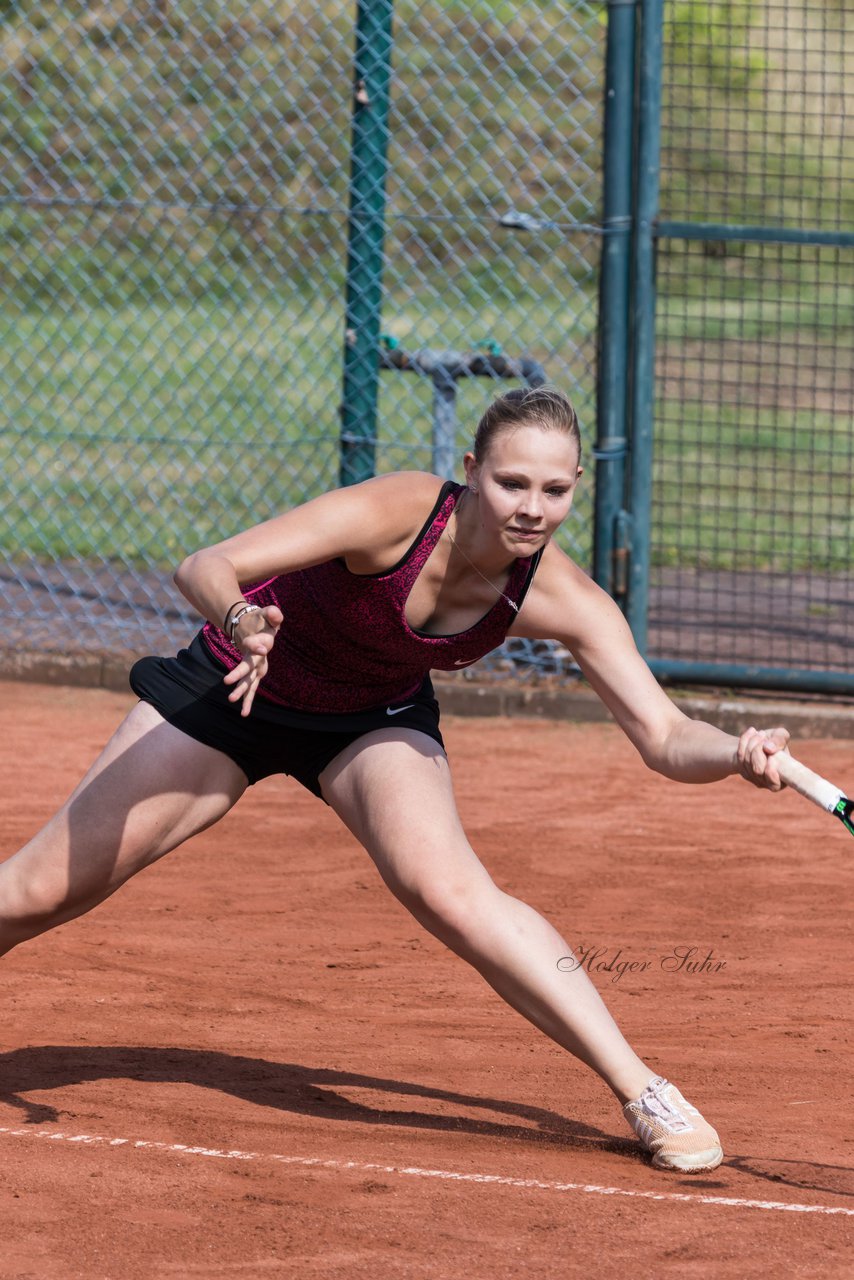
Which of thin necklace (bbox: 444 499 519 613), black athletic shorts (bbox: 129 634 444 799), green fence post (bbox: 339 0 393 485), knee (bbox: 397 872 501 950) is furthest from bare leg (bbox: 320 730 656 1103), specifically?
green fence post (bbox: 339 0 393 485)

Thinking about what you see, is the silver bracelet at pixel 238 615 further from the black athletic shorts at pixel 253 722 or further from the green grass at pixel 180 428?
the green grass at pixel 180 428

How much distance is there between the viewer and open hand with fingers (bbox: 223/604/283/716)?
10.5 feet

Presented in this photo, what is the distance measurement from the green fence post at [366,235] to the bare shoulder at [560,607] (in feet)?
14.9

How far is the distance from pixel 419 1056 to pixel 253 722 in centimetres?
113

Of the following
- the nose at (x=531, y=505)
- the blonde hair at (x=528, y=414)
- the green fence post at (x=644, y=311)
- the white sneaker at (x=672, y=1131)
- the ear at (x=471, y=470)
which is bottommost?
the white sneaker at (x=672, y=1131)

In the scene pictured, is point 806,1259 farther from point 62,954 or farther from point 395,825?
point 62,954

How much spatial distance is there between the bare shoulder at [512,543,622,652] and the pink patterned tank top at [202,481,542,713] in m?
0.04

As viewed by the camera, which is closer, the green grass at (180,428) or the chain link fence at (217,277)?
the chain link fence at (217,277)

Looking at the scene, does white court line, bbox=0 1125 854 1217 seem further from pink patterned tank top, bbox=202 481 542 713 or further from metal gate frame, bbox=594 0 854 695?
metal gate frame, bbox=594 0 854 695

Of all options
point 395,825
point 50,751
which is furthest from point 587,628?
point 50,751

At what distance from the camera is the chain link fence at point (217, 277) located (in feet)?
34.1

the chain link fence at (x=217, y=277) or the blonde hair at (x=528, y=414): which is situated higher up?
the chain link fence at (x=217, y=277)

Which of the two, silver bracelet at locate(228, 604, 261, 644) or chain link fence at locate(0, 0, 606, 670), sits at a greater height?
chain link fence at locate(0, 0, 606, 670)

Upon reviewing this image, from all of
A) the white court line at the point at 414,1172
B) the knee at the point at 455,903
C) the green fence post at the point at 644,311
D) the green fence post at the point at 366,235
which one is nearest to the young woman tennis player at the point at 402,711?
the knee at the point at 455,903
